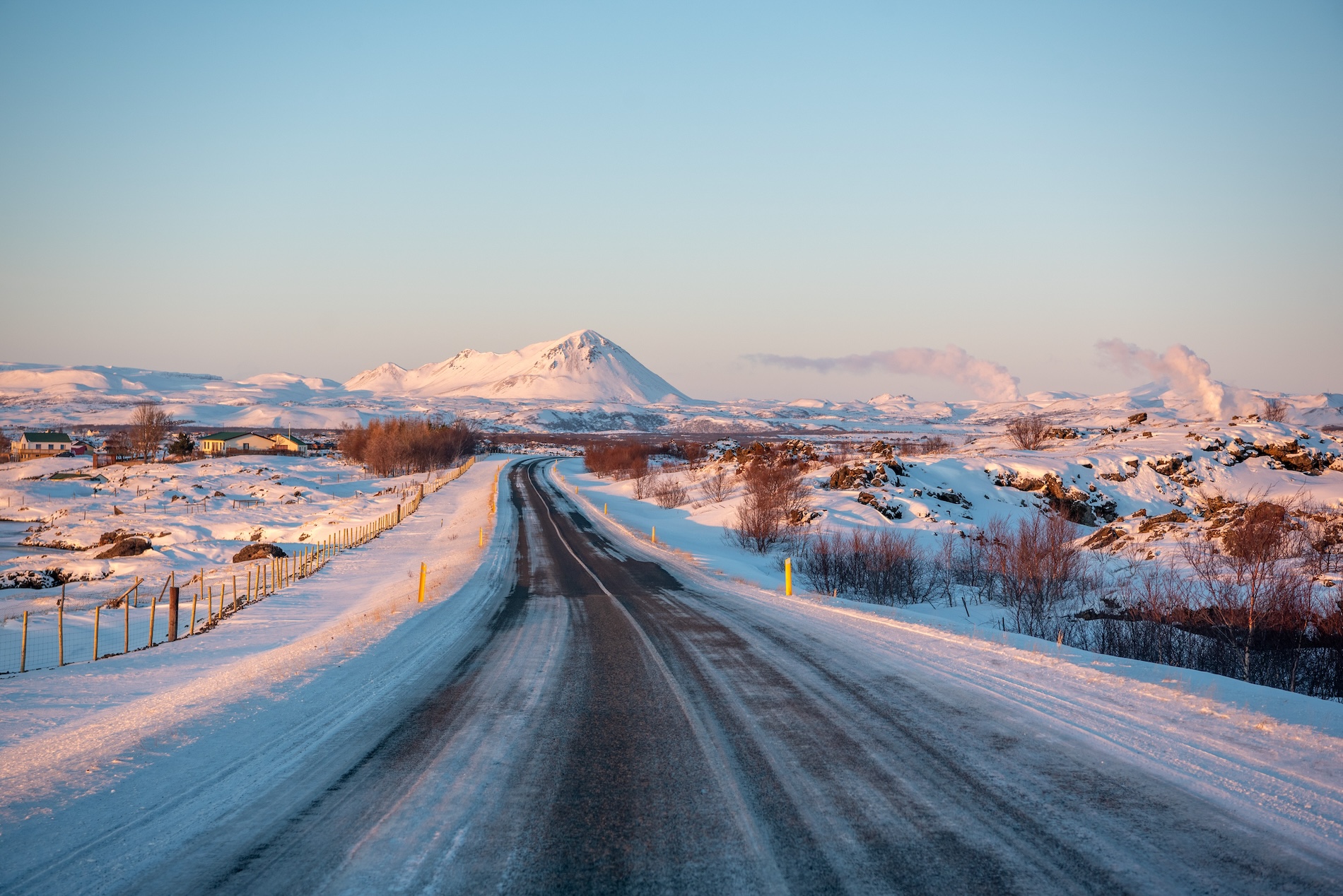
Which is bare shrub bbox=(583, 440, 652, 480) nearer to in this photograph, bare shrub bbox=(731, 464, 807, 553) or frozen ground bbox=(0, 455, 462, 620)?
frozen ground bbox=(0, 455, 462, 620)

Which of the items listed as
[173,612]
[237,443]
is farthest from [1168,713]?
[237,443]

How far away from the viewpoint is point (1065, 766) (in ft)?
23.5

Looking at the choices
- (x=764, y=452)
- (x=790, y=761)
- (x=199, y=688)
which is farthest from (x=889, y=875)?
(x=764, y=452)

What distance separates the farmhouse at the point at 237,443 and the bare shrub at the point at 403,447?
19.9 meters

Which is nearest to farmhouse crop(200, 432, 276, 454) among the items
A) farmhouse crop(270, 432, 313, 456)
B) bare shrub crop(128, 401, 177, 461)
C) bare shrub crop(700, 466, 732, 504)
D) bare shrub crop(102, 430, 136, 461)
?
farmhouse crop(270, 432, 313, 456)

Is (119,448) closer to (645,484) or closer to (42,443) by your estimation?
(42,443)

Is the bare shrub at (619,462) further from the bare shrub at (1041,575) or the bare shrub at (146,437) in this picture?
the bare shrub at (146,437)

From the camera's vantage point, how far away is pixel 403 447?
89.5 m

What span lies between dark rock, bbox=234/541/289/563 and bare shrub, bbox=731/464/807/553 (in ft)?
69.2

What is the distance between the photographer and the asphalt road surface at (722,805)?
5188 millimetres

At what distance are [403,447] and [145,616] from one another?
64070mm

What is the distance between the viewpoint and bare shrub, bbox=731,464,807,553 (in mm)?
35688

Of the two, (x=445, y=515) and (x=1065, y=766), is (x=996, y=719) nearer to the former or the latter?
(x=1065, y=766)

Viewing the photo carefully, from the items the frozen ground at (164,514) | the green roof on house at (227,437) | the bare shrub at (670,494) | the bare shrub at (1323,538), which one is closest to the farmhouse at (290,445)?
the green roof on house at (227,437)
